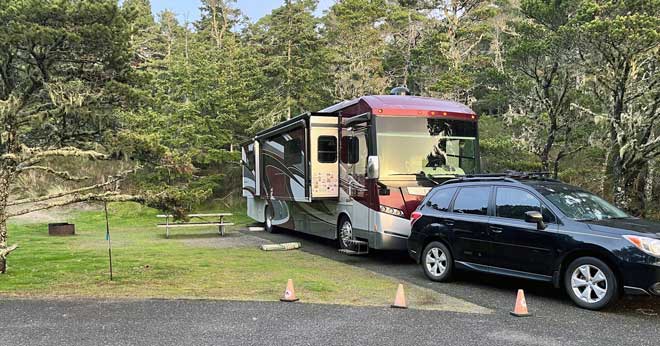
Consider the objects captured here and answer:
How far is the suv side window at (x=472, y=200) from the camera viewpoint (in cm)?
783

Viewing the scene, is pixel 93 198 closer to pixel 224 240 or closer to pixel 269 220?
pixel 224 240

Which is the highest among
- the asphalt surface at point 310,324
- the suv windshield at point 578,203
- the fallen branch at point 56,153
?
the fallen branch at point 56,153

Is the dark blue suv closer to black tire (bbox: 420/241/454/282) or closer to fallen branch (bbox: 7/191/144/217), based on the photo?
black tire (bbox: 420/241/454/282)

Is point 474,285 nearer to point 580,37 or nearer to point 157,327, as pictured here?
point 157,327

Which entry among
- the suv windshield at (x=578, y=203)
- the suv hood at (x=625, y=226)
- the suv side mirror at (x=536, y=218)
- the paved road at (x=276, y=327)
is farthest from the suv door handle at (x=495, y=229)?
the paved road at (x=276, y=327)

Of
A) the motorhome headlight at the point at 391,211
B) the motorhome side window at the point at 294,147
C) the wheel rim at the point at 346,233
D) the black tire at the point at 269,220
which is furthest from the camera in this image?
the black tire at the point at 269,220

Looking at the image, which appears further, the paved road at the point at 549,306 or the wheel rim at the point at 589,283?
the wheel rim at the point at 589,283

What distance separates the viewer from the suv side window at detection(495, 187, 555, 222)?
7077 mm

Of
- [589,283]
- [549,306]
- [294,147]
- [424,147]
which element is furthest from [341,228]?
[589,283]

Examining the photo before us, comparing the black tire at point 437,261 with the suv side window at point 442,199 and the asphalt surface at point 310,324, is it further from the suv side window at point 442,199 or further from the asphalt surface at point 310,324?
the asphalt surface at point 310,324

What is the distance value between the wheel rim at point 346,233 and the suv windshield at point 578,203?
4.75 m

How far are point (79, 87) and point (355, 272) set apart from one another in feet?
18.7

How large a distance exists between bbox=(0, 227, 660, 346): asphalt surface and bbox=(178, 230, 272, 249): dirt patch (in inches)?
290

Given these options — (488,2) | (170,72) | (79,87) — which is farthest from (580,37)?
(170,72)
